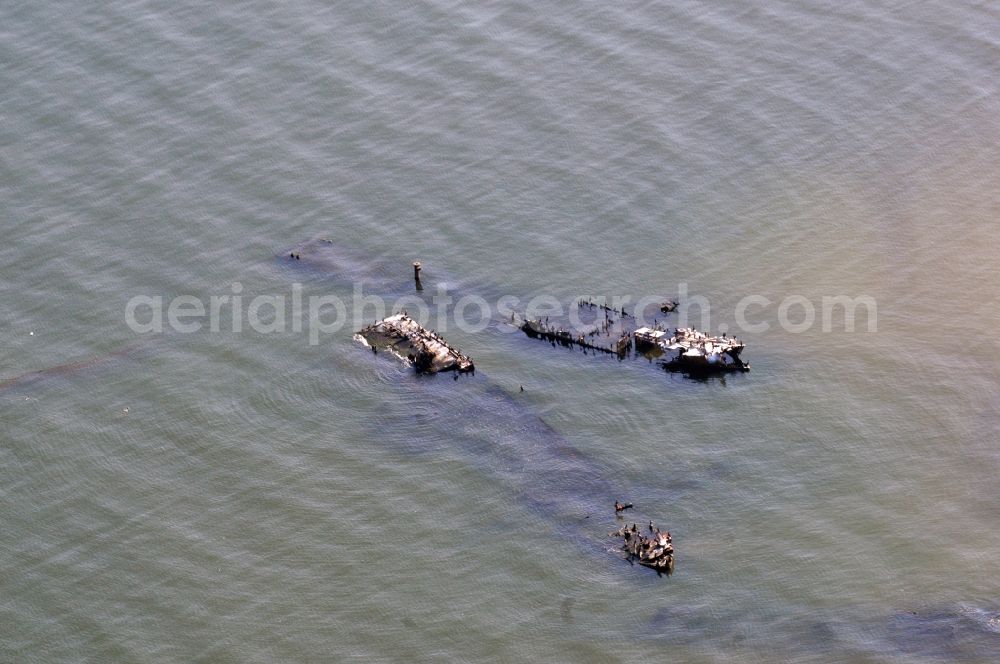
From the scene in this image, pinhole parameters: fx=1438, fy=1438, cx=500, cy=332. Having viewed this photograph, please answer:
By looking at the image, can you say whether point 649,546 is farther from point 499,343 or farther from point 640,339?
point 499,343

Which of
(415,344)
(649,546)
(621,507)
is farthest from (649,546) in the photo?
(415,344)

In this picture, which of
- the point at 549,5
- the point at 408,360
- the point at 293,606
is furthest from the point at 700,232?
the point at 293,606

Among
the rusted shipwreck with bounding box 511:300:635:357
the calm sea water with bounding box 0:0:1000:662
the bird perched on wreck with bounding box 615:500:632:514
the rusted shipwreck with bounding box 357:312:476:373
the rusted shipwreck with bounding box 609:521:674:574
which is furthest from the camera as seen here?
the rusted shipwreck with bounding box 511:300:635:357

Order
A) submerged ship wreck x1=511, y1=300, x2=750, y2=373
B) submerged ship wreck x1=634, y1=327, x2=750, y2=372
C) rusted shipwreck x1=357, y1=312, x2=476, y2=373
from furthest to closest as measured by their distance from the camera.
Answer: rusted shipwreck x1=357, y1=312, x2=476, y2=373, submerged ship wreck x1=511, y1=300, x2=750, y2=373, submerged ship wreck x1=634, y1=327, x2=750, y2=372

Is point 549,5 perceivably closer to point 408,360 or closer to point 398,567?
point 408,360

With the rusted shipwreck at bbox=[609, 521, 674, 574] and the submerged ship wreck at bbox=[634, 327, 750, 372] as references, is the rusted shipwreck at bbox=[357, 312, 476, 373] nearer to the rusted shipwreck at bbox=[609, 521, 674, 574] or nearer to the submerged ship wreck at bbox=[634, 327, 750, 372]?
the submerged ship wreck at bbox=[634, 327, 750, 372]

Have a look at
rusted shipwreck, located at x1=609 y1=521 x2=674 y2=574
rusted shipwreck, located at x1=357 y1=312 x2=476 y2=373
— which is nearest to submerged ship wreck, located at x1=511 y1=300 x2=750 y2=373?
rusted shipwreck, located at x1=357 y1=312 x2=476 y2=373

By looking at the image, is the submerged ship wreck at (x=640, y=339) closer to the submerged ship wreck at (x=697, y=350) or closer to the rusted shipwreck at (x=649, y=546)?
the submerged ship wreck at (x=697, y=350)
